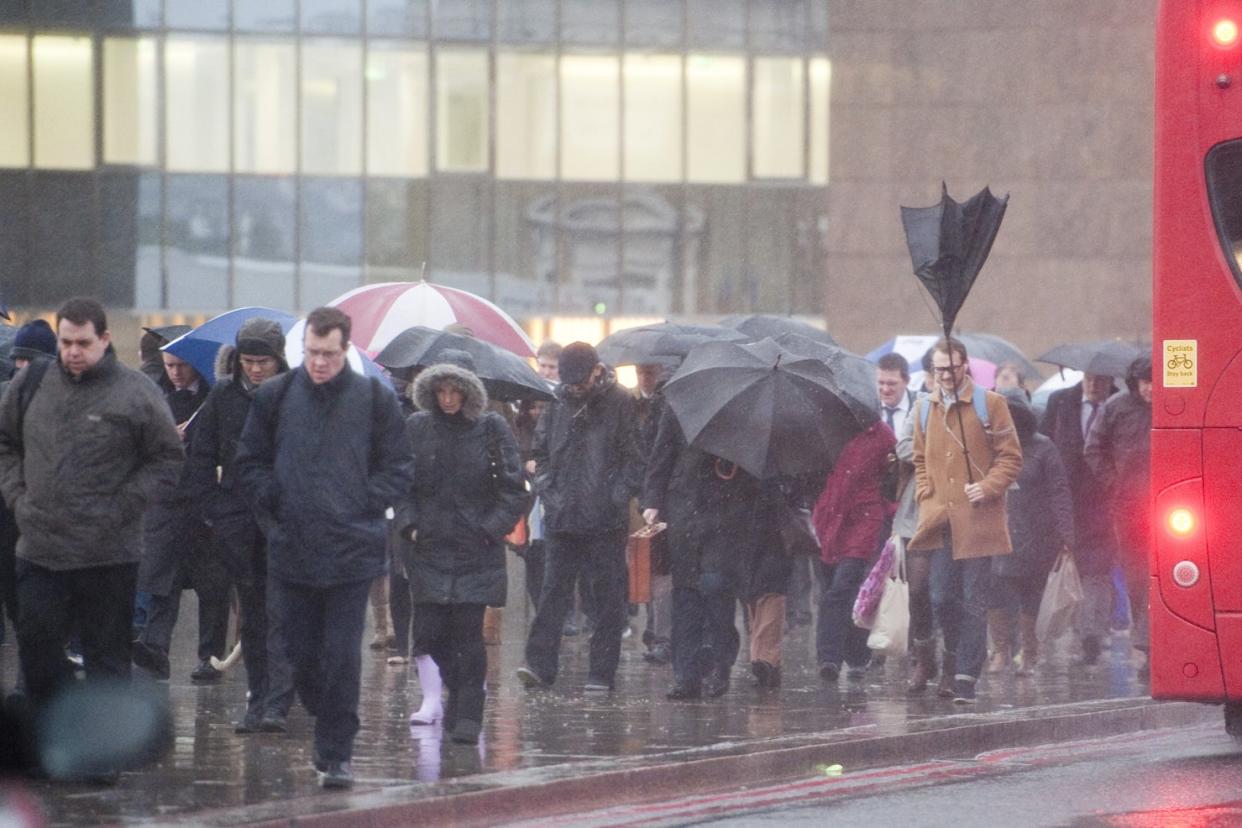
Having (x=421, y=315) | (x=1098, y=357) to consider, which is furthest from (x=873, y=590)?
(x=1098, y=357)

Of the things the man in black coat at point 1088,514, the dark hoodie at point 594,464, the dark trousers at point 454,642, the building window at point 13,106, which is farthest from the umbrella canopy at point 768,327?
the building window at point 13,106

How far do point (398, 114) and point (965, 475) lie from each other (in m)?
25.0

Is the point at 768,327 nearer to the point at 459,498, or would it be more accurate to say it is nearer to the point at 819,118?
the point at 459,498

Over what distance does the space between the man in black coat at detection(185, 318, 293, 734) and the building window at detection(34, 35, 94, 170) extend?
25.7m

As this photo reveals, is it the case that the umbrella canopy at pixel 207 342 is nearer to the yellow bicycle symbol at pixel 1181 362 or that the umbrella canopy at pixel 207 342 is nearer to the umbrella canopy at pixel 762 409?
the umbrella canopy at pixel 762 409

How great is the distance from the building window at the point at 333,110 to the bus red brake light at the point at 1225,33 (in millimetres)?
27914

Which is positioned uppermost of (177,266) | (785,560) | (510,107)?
(510,107)

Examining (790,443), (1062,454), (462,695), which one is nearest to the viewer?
(462,695)

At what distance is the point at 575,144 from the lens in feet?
120

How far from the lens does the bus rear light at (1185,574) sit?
901 cm

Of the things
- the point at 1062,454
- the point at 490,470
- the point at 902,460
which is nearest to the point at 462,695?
the point at 490,470

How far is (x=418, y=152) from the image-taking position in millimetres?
36062

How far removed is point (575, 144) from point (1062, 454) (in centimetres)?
2201

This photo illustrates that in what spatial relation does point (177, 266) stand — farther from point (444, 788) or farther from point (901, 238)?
point (444, 788)
